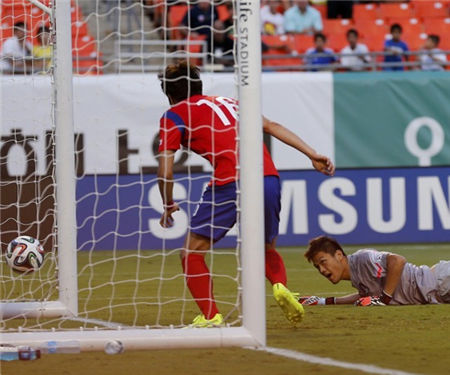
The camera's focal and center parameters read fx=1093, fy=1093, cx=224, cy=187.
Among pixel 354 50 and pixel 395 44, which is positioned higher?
pixel 395 44

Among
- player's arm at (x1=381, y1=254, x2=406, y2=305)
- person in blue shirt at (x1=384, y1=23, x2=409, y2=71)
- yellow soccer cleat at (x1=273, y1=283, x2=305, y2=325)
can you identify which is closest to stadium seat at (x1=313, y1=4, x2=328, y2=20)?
person in blue shirt at (x1=384, y1=23, x2=409, y2=71)

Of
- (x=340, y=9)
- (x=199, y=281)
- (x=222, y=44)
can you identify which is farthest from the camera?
(x=340, y=9)

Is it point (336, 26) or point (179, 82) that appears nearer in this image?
point (179, 82)

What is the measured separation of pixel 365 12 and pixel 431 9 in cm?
115

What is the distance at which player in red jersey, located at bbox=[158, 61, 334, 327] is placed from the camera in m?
7.32

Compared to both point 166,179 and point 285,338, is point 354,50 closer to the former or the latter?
point 166,179

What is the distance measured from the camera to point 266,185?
7633 millimetres

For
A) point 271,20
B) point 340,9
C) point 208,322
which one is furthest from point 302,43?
point 208,322

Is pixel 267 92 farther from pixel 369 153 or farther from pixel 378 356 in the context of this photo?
pixel 378 356

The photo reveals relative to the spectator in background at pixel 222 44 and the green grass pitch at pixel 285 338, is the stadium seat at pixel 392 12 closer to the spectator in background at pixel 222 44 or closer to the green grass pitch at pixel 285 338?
the spectator in background at pixel 222 44

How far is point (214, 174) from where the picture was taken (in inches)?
296

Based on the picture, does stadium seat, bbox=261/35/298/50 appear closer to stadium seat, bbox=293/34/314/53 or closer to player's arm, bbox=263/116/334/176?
stadium seat, bbox=293/34/314/53

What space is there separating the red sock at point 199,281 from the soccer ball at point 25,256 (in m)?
1.78

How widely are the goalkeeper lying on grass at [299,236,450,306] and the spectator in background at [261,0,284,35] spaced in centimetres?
1037
